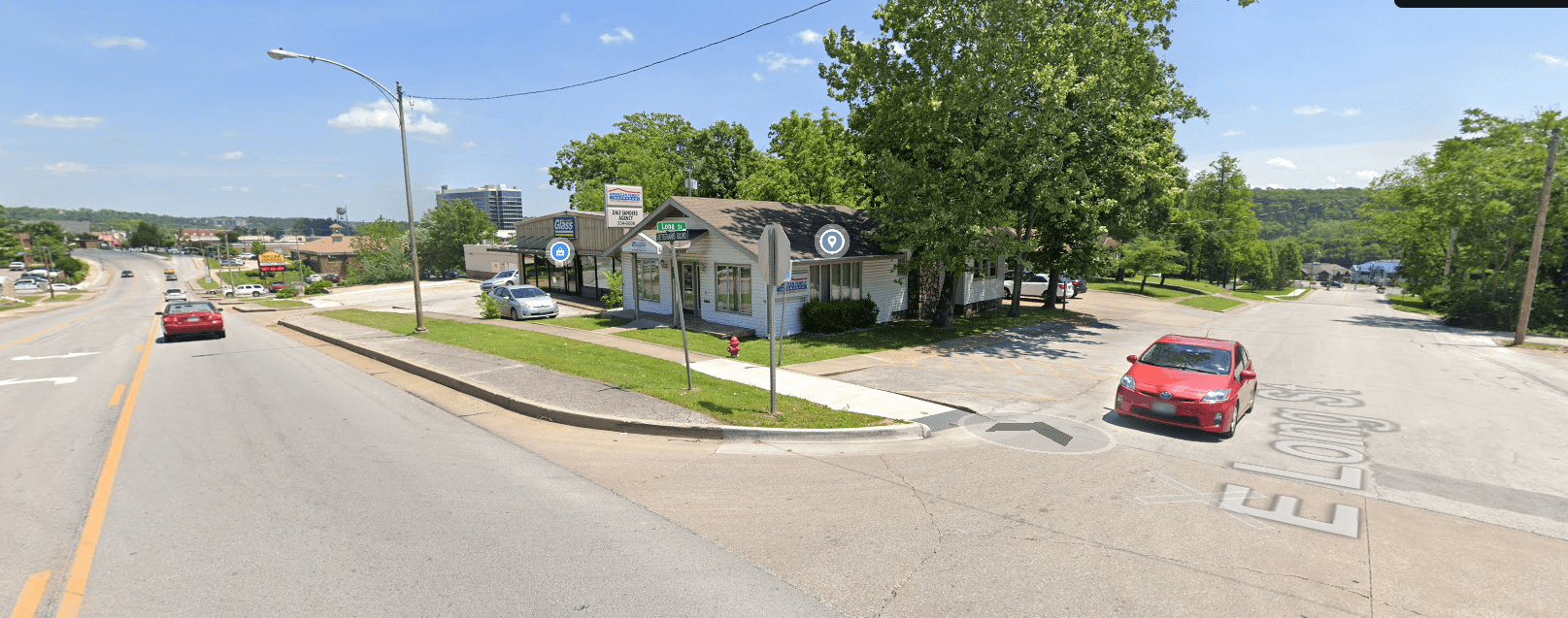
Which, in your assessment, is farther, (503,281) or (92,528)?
(503,281)

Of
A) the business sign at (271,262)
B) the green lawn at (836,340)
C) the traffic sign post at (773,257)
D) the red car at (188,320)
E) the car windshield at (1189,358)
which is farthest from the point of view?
the business sign at (271,262)

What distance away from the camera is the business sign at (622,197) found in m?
21.6

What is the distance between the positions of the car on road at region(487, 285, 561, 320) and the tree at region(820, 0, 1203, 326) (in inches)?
557

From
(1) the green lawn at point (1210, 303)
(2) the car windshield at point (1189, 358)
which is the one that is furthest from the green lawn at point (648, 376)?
(1) the green lawn at point (1210, 303)

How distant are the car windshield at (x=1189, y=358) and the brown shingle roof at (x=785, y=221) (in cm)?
1042

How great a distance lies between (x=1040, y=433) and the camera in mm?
9234

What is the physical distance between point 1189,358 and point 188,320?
27875 mm

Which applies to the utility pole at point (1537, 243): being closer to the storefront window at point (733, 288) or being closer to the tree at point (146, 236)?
the storefront window at point (733, 288)

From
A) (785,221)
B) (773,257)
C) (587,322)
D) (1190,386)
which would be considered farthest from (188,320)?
(1190,386)

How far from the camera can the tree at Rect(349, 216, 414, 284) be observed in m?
66.3

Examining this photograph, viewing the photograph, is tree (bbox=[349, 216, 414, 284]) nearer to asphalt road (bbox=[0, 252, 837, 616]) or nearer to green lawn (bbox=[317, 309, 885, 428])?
green lawn (bbox=[317, 309, 885, 428])

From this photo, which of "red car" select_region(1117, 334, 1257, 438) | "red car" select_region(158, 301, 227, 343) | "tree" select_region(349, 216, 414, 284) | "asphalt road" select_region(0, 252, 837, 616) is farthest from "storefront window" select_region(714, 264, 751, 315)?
"tree" select_region(349, 216, 414, 284)

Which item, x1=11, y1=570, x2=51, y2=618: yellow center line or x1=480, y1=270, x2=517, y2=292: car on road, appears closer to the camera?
x1=11, y1=570, x2=51, y2=618: yellow center line

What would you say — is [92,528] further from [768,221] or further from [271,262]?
[271,262]
